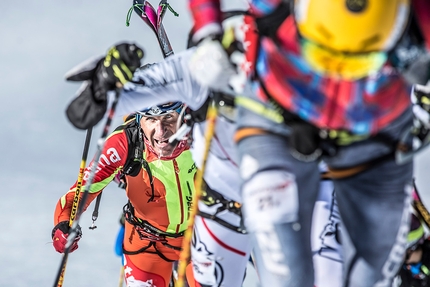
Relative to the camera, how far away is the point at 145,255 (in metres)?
6.07

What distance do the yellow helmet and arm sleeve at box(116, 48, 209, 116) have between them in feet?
3.12

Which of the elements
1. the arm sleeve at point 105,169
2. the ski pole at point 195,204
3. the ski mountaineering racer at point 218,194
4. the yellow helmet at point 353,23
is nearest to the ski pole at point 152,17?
the arm sleeve at point 105,169

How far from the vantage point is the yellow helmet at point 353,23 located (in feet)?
8.31

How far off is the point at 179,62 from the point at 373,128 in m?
1.17

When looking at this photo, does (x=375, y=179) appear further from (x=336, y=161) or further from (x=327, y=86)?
(x=327, y=86)

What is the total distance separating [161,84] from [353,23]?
1223 mm

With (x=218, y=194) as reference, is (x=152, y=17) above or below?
above

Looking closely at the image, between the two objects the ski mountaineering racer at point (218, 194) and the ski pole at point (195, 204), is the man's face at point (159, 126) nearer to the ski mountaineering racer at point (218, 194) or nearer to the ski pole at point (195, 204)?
the ski mountaineering racer at point (218, 194)

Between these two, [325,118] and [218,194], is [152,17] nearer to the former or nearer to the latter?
[218,194]

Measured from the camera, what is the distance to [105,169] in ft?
18.9

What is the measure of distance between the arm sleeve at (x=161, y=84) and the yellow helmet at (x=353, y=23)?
37.5 inches

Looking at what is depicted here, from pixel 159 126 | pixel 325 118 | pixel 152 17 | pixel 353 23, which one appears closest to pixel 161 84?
pixel 325 118

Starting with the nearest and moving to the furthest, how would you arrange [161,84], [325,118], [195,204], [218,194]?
[325,118], [195,204], [161,84], [218,194]

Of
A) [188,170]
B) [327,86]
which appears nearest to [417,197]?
[327,86]
